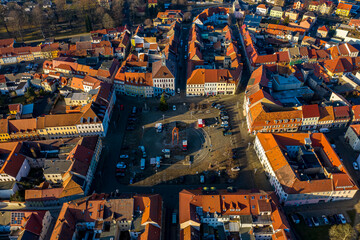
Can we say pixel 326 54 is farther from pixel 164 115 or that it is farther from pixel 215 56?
pixel 164 115

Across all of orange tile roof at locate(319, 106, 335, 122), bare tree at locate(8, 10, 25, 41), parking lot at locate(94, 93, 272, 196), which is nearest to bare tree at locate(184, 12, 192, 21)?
parking lot at locate(94, 93, 272, 196)

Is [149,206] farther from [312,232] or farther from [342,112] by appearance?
[342,112]

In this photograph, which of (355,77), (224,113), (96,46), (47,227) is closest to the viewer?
(47,227)

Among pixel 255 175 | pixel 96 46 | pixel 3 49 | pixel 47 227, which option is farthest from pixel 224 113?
pixel 3 49

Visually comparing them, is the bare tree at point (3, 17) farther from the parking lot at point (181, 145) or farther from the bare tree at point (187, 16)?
the parking lot at point (181, 145)

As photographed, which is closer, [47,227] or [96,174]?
[47,227]
